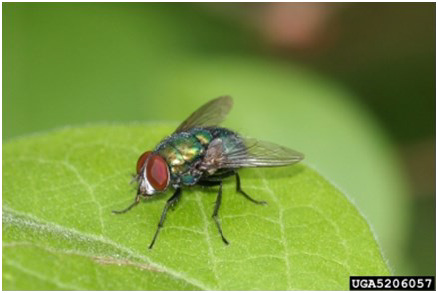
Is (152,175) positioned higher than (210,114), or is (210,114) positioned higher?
(210,114)

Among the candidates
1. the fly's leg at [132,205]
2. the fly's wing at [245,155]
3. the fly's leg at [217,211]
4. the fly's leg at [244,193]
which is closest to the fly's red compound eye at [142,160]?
the fly's leg at [132,205]

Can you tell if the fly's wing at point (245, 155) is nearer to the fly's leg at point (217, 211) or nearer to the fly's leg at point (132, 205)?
the fly's leg at point (217, 211)

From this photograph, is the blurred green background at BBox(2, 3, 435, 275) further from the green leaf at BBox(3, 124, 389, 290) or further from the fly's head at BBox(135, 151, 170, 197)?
the fly's head at BBox(135, 151, 170, 197)

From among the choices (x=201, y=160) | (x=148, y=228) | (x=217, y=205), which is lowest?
(x=148, y=228)

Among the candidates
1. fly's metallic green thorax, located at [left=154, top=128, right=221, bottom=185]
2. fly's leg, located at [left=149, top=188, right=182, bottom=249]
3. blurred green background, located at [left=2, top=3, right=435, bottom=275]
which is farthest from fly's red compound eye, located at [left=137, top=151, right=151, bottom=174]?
blurred green background, located at [left=2, top=3, right=435, bottom=275]

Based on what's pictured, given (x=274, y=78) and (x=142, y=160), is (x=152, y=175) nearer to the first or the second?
(x=142, y=160)

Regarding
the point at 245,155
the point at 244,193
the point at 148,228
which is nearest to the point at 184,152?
the point at 245,155

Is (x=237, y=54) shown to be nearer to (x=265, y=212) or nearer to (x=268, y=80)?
(x=268, y=80)

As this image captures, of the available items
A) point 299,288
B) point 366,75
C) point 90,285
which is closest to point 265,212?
point 299,288
